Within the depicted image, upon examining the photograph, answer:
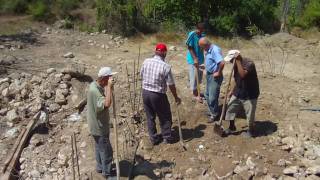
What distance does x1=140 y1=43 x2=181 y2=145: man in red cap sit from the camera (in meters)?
6.93

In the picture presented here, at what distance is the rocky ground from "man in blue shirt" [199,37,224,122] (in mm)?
590

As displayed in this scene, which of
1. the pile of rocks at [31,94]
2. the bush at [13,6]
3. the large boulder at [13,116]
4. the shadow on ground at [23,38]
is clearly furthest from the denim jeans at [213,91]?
the bush at [13,6]

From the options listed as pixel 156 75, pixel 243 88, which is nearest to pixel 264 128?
pixel 243 88

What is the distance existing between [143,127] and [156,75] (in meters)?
1.70

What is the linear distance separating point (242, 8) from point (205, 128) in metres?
8.53

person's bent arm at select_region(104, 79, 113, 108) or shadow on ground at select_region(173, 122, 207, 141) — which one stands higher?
person's bent arm at select_region(104, 79, 113, 108)

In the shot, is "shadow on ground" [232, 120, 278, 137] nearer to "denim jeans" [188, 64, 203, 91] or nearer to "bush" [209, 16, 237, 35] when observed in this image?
"denim jeans" [188, 64, 203, 91]

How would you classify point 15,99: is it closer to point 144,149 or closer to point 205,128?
point 144,149

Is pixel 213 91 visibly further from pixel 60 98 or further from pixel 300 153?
pixel 60 98

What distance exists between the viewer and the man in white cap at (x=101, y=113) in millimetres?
6066

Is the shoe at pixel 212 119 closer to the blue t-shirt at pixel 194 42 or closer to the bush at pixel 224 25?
the blue t-shirt at pixel 194 42

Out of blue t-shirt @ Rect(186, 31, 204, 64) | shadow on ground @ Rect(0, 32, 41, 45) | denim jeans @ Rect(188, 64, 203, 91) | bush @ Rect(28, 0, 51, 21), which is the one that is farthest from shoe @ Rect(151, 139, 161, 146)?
bush @ Rect(28, 0, 51, 21)

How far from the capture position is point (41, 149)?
7.97 m

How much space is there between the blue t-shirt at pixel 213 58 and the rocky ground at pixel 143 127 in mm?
1056
